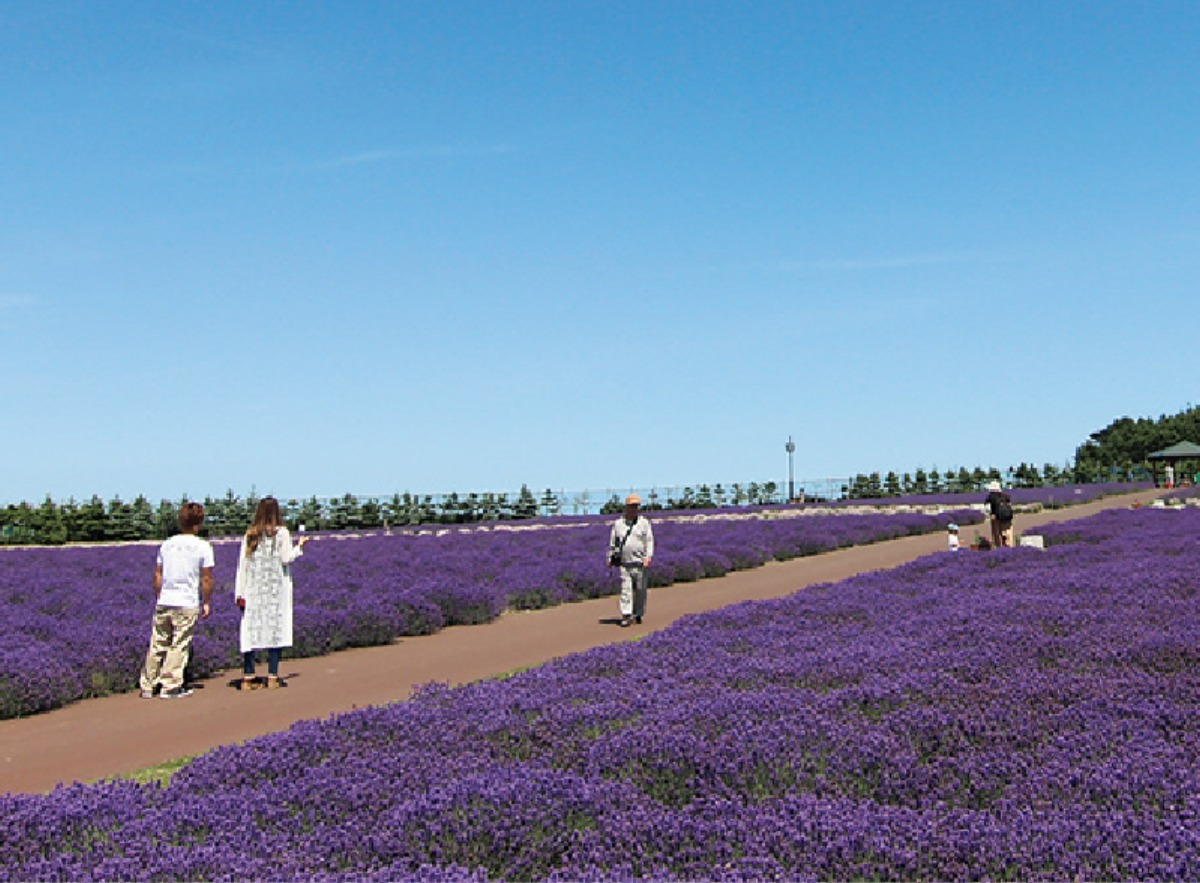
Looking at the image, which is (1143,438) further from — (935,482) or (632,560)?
(632,560)

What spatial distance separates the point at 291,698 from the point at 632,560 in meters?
5.87

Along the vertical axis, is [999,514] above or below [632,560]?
above

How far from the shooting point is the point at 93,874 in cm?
440

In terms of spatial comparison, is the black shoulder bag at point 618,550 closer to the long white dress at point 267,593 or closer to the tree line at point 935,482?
the long white dress at point 267,593

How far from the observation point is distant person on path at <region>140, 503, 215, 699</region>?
36.3 feet

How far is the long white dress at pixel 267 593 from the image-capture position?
11.6 metres

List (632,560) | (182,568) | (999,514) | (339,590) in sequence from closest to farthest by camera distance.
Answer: (182,568) → (632,560) → (339,590) → (999,514)

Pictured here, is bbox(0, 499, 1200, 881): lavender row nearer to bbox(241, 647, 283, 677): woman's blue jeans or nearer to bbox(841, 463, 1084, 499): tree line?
bbox(241, 647, 283, 677): woman's blue jeans

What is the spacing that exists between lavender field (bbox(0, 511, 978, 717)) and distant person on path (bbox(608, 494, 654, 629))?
2.62m

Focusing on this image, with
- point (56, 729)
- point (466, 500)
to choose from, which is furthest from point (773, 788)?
point (466, 500)

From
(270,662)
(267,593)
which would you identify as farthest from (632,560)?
(270,662)

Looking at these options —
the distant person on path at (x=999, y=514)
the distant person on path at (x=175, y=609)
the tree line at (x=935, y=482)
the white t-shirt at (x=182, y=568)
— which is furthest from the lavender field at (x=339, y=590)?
the tree line at (x=935, y=482)

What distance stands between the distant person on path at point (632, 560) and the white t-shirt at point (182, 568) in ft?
19.2

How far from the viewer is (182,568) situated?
11195mm
